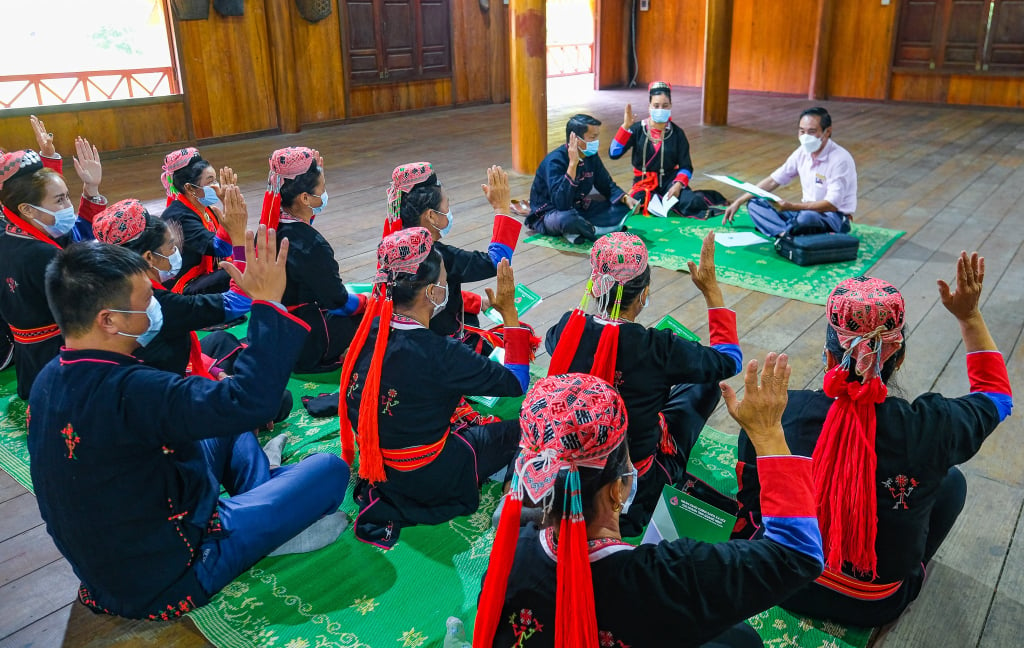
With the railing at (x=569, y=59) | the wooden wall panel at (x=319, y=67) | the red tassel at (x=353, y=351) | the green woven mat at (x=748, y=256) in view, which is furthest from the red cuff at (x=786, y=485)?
the railing at (x=569, y=59)

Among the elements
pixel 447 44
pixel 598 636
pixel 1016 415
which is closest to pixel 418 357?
pixel 598 636

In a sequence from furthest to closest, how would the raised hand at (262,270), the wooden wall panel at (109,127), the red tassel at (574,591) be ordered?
the wooden wall panel at (109,127) → the raised hand at (262,270) → the red tassel at (574,591)

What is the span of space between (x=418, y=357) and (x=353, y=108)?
8883 mm

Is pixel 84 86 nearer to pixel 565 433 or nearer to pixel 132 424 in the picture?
pixel 132 424

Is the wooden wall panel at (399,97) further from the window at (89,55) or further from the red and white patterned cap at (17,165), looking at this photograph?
the red and white patterned cap at (17,165)

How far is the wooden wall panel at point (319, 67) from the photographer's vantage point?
30.8ft

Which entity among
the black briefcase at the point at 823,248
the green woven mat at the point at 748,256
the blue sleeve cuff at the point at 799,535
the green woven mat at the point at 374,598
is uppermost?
the blue sleeve cuff at the point at 799,535

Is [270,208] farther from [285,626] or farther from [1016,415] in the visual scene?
[1016,415]

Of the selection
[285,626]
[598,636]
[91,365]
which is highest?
[91,365]

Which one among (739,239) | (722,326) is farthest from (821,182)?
(722,326)

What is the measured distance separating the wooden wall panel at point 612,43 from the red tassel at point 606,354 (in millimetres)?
12381

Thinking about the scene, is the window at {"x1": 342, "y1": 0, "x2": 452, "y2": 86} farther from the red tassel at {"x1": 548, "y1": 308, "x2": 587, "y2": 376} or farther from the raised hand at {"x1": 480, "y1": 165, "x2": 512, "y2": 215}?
the red tassel at {"x1": 548, "y1": 308, "x2": 587, "y2": 376}

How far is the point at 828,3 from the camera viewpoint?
455 inches

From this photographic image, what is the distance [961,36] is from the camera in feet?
35.2
